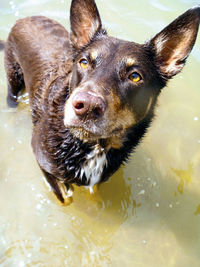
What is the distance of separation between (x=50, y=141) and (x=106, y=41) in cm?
120

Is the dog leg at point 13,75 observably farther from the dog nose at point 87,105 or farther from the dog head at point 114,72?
the dog nose at point 87,105

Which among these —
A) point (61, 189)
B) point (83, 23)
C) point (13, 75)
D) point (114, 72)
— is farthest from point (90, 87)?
point (13, 75)

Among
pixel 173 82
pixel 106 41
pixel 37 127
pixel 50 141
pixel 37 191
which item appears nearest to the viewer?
pixel 106 41

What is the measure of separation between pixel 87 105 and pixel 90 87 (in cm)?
21

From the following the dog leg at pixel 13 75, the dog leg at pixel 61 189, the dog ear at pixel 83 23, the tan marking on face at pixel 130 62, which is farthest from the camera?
the dog leg at pixel 13 75

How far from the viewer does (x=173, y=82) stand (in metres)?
5.32

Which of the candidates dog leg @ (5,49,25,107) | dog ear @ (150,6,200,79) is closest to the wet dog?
dog ear @ (150,6,200,79)

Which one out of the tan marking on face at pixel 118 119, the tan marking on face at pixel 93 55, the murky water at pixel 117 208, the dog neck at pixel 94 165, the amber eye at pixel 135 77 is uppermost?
the tan marking on face at pixel 93 55

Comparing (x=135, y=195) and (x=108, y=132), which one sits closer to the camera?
(x=108, y=132)

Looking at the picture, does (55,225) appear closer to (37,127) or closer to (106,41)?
(37,127)

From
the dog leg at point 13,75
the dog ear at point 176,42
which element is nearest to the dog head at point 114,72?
the dog ear at point 176,42

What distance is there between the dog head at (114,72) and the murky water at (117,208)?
1206mm

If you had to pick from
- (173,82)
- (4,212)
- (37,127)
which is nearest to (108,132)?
(37,127)

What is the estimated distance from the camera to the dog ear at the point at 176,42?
265 cm
